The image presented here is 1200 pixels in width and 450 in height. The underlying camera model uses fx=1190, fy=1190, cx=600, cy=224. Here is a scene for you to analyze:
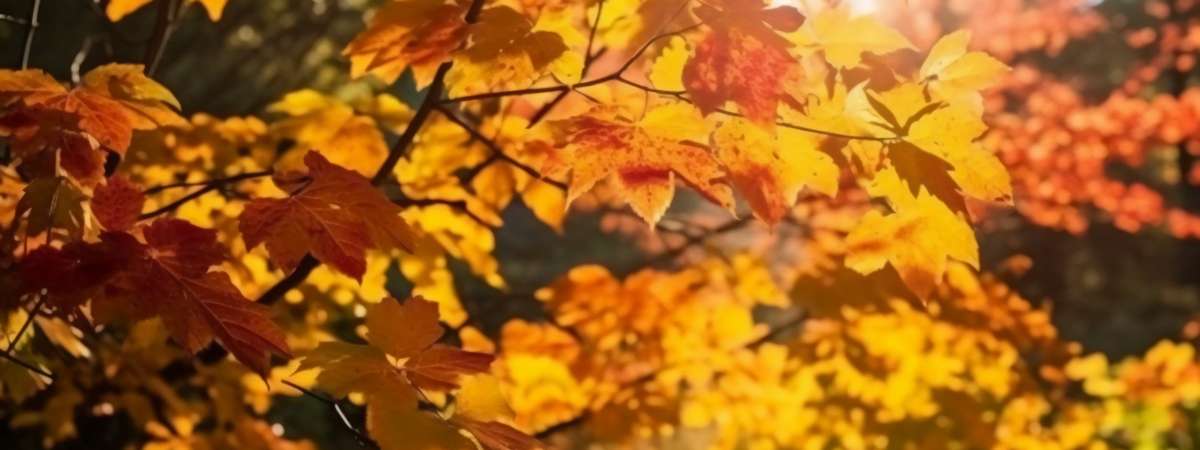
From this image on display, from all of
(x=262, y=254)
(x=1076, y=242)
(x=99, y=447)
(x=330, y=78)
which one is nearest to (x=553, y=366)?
(x=262, y=254)

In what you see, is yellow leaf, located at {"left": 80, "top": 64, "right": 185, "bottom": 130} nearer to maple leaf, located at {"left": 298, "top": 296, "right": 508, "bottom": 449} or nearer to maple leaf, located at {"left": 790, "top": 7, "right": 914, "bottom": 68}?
maple leaf, located at {"left": 298, "top": 296, "right": 508, "bottom": 449}

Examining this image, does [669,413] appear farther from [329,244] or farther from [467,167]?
[329,244]

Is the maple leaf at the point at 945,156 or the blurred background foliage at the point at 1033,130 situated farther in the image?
the blurred background foliage at the point at 1033,130

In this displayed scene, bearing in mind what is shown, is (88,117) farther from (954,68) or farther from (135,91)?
(954,68)

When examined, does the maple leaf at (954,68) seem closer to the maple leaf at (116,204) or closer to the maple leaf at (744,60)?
the maple leaf at (744,60)

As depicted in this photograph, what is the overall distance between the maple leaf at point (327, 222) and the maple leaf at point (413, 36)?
11.5 inches

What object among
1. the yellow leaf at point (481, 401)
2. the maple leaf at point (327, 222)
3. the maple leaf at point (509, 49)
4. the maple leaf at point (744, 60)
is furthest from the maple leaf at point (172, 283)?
the maple leaf at point (744, 60)

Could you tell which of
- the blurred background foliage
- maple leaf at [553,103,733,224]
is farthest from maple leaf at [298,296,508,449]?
the blurred background foliage

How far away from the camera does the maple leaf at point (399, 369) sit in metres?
1.41

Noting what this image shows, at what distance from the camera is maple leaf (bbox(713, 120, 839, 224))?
1646 mm

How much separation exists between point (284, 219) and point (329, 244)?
0.07 meters

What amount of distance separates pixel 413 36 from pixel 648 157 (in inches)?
17.8

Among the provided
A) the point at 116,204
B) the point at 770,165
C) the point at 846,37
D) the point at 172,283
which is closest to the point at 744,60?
the point at 770,165

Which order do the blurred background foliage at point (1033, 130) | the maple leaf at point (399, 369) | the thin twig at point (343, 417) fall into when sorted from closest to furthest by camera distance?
the maple leaf at point (399, 369) < the thin twig at point (343, 417) < the blurred background foliage at point (1033, 130)
